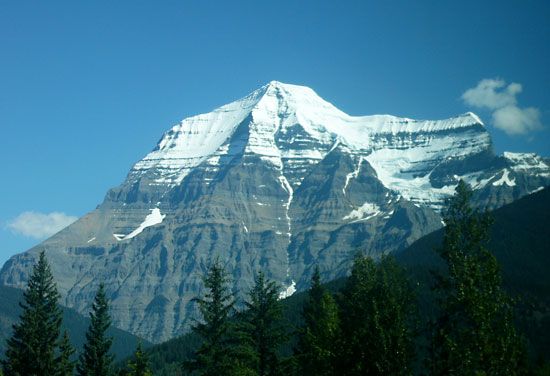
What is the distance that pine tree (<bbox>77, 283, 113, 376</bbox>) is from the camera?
81250mm

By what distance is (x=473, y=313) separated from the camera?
1729 inches

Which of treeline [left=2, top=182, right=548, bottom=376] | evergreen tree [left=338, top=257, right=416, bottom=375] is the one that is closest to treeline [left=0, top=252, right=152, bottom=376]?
treeline [left=2, top=182, right=548, bottom=376]

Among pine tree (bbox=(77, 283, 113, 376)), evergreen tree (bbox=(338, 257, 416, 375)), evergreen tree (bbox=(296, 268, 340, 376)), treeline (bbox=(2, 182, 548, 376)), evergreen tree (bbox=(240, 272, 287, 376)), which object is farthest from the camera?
pine tree (bbox=(77, 283, 113, 376))

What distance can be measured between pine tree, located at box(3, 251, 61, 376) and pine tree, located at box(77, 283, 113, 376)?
2.92 meters

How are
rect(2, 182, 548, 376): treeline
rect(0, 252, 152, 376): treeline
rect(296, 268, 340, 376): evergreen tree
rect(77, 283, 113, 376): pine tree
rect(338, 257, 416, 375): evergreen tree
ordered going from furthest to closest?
rect(77, 283, 113, 376): pine tree
rect(0, 252, 152, 376): treeline
rect(296, 268, 340, 376): evergreen tree
rect(338, 257, 416, 375): evergreen tree
rect(2, 182, 548, 376): treeline

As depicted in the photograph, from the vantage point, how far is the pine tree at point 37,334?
80.6 meters

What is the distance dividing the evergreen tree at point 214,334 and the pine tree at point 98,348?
19.7 metres

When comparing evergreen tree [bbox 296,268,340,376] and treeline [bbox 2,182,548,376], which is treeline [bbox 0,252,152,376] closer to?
treeline [bbox 2,182,548,376]

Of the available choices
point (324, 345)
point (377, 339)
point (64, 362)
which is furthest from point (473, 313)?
point (64, 362)

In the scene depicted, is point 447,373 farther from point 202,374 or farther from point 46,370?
point 46,370

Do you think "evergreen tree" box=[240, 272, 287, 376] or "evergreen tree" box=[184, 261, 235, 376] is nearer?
"evergreen tree" box=[184, 261, 235, 376]

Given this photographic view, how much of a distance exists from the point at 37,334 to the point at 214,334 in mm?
25643

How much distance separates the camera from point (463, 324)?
48.9 meters

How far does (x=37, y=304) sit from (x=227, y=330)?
28.4 metres
